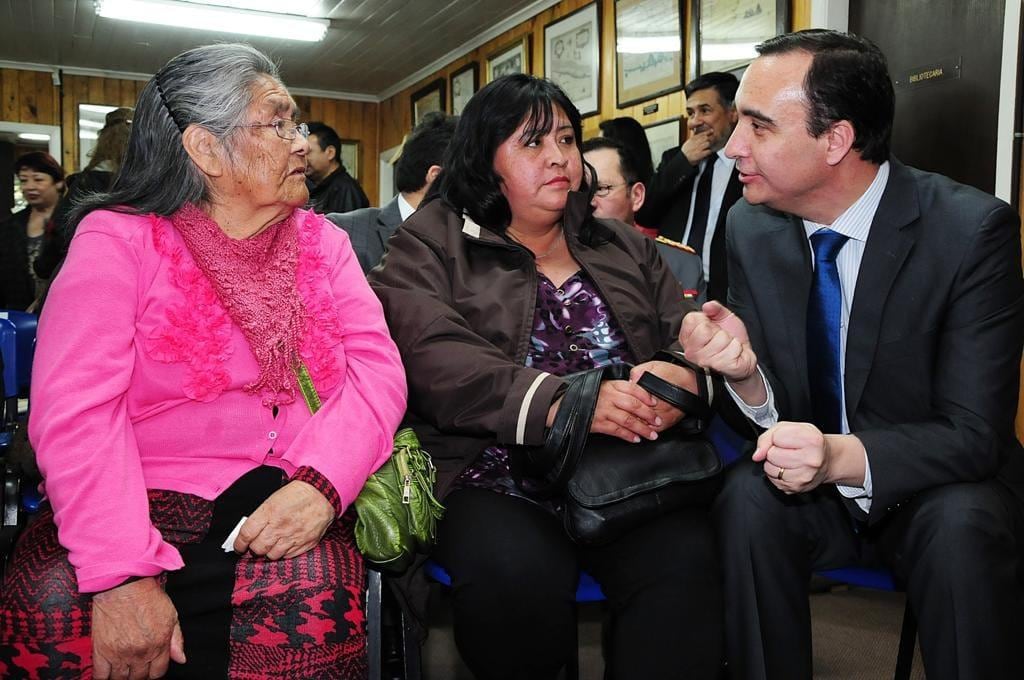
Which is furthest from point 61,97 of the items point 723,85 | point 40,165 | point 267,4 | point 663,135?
point 723,85

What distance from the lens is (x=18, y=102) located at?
9.48 metres

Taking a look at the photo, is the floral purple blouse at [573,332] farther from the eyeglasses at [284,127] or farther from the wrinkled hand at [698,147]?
the wrinkled hand at [698,147]

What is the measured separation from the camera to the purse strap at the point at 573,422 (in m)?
1.72

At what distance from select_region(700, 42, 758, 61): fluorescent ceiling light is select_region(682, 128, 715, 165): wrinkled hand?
939 mm

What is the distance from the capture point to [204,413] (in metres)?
1.64

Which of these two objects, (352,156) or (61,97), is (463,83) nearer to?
(352,156)

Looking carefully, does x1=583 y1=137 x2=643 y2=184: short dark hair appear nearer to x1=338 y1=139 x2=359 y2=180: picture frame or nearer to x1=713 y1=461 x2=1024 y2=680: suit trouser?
x1=713 y1=461 x2=1024 y2=680: suit trouser

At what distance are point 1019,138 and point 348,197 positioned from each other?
3498mm

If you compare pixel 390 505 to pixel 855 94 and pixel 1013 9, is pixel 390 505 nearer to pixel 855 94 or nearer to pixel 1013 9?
pixel 855 94

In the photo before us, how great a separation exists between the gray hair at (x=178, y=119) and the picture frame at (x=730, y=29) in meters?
3.52

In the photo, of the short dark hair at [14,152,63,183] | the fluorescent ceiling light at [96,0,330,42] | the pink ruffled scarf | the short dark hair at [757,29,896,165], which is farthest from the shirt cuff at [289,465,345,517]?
the fluorescent ceiling light at [96,0,330,42]

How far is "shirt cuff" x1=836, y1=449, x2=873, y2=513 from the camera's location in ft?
5.34

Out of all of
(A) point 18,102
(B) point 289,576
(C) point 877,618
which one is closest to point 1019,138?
(C) point 877,618

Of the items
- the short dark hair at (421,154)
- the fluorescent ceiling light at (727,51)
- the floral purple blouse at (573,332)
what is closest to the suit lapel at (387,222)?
the short dark hair at (421,154)
